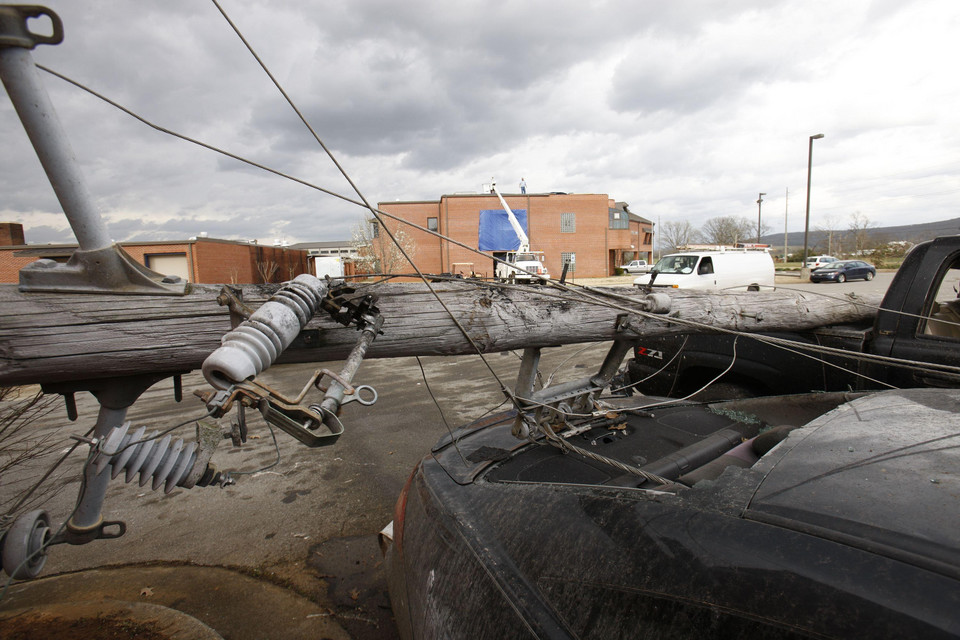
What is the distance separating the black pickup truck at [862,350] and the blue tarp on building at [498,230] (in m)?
40.8

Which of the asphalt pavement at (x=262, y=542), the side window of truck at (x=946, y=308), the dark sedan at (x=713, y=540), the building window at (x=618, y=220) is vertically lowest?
the asphalt pavement at (x=262, y=542)

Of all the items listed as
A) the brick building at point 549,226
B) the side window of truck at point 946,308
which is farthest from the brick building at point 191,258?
the side window of truck at point 946,308

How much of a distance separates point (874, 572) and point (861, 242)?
62.7 meters

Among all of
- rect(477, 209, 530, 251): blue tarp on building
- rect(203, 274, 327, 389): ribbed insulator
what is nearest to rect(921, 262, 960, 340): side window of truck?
rect(203, 274, 327, 389): ribbed insulator

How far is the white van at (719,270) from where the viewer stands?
60.4ft

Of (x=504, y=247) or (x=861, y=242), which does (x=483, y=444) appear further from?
(x=861, y=242)

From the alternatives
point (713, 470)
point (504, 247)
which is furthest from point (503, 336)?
point (504, 247)

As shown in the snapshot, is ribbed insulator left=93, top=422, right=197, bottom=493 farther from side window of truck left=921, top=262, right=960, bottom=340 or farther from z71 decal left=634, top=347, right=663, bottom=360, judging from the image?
z71 decal left=634, top=347, right=663, bottom=360

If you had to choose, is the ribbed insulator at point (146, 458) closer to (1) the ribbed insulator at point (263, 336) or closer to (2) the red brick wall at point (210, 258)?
(1) the ribbed insulator at point (263, 336)

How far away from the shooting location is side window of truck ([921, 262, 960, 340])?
3.18m

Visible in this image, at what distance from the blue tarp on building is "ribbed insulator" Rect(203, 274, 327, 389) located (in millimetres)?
43324

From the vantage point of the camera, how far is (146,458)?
1.73 metres

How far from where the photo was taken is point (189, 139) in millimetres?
1828

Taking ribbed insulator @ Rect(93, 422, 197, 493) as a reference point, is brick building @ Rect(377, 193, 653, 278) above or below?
above
